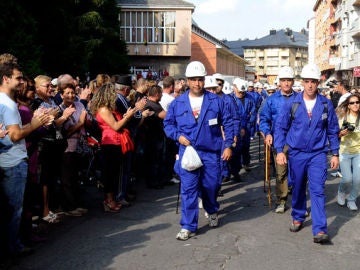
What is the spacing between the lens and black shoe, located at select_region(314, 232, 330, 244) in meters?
5.99

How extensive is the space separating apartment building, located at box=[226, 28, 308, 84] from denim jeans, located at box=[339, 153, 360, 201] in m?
→ 132

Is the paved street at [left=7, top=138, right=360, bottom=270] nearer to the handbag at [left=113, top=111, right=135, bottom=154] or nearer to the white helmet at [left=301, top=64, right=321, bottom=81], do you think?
the handbag at [left=113, top=111, right=135, bottom=154]

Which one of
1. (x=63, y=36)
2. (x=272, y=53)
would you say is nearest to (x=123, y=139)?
(x=63, y=36)

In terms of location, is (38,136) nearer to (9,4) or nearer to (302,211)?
(302,211)

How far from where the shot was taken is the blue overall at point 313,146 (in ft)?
20.1

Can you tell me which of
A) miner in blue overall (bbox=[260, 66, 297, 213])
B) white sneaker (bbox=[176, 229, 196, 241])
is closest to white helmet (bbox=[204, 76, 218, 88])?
miner in blue overall (bbox=[260, 66, 297, 213])

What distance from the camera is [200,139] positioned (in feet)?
21.0

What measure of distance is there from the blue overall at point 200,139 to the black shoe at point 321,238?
1.41m

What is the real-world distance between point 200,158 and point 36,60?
49.8 feet

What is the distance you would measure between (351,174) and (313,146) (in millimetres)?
2369

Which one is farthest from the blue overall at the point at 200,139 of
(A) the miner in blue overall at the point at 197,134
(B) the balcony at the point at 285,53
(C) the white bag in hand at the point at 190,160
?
(B) the balcony at the point at 285,53

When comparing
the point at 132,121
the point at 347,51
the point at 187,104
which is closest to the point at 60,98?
the point at 132,121

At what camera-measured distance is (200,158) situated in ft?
21.1

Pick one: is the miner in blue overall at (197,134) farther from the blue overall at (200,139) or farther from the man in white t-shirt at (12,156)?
the man in white t-shirt at (12,156)
